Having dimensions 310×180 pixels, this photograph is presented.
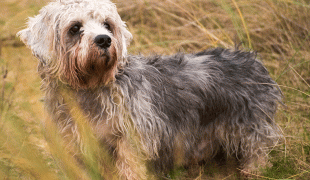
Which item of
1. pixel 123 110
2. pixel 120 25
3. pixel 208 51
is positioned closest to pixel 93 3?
pixel 120 25

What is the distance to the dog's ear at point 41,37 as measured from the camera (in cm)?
291

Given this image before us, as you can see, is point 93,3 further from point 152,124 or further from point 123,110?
point 152,124

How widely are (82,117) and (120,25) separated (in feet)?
3.07

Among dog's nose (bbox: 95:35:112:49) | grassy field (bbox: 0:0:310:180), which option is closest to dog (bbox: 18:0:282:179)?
dog's nose (bbox: 95:35:112:49)

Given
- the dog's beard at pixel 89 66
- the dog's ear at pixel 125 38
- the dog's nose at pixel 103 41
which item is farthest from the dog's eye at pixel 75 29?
the dog's ear at pixel 125 38

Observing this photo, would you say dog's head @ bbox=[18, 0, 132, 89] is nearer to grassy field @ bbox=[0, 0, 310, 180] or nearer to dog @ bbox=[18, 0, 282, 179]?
dog @ bbox=[18, 0, 282, 179]

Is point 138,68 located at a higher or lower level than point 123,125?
higher

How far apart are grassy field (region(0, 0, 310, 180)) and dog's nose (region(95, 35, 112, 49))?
67 centimetres

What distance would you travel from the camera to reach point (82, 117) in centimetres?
281

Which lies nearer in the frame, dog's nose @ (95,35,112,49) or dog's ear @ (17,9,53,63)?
dog's nose @ (95,35,112,49)

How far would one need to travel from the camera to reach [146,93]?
319 cm

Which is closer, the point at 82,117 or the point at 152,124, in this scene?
the point at 82,117

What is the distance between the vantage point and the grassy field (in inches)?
103

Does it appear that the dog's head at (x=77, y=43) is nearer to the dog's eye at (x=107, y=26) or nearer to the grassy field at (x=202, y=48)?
the dog's eye at (x=107, y=26)
